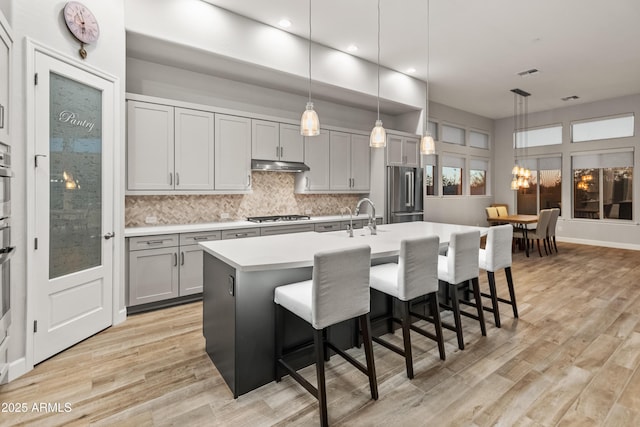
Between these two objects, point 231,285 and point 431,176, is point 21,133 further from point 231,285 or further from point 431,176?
point 431,176

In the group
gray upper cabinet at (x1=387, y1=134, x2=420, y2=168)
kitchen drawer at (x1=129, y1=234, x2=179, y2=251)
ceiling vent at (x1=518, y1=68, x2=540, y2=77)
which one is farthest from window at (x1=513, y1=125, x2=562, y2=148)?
kitchen drawer at (x1=129, y1=234, x2=179, y2=251)

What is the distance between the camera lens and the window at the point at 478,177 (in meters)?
9.09

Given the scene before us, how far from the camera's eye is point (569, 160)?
834cm

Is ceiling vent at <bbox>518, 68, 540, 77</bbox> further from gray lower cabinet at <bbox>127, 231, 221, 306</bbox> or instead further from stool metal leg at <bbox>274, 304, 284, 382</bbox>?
stool metal leg at <bbox>274, 304, 284, 382</bbox>

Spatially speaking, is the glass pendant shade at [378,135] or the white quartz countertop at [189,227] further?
the white quartz countertop at [189,227]

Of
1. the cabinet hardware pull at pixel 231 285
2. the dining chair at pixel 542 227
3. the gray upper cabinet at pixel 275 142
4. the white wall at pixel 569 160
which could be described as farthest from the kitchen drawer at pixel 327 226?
the white wall at pixel 569 160

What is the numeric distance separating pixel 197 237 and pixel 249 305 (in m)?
1.99

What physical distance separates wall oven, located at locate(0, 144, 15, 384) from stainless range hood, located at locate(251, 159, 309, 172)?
261 centimetres

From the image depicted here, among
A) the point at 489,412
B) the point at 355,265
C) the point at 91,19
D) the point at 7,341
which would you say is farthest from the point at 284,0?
the point at 489,412

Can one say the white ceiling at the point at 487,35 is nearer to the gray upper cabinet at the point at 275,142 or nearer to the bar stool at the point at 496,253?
the gray upper cabinet at the point at 275,142

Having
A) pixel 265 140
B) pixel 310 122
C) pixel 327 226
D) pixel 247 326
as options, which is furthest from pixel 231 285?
pixel 327 226

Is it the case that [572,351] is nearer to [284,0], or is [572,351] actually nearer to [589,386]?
[589,386]

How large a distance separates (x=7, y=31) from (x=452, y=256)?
11.6 ft

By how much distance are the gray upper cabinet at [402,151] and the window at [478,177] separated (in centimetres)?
357
